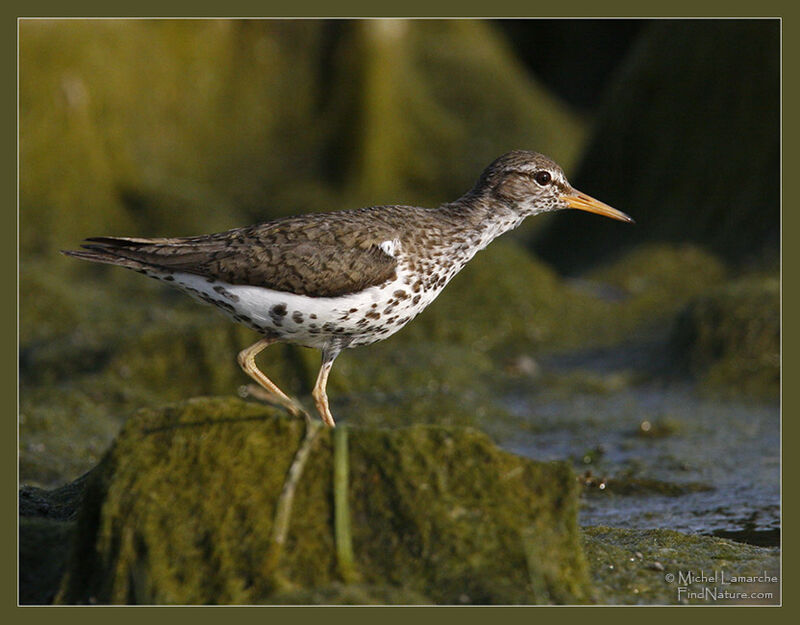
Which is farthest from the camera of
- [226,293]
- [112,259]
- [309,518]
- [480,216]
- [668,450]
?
[668,450]

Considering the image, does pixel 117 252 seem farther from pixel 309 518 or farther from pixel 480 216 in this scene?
pixel 309 518

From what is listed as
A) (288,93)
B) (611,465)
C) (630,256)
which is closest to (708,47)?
(630,256)

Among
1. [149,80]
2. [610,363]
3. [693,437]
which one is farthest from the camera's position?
[149,80]

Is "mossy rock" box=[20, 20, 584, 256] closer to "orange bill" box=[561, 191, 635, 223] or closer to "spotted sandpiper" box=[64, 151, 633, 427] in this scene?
"orange bill" box=[561, 191, 635, 223]

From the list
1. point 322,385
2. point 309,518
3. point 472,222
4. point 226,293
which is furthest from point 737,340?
point 309,518

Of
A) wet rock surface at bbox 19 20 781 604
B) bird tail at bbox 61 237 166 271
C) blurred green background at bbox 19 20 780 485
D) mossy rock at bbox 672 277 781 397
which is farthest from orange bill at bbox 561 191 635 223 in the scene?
mossy rock at bbox 672 277 781 397

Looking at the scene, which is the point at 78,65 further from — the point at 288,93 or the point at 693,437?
the point at 693,437

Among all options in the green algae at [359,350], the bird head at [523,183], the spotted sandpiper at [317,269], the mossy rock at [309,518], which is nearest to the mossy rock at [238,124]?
the green algae at [359,350]
